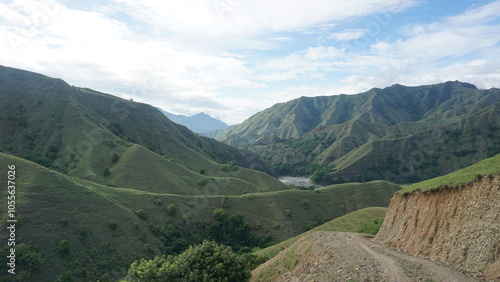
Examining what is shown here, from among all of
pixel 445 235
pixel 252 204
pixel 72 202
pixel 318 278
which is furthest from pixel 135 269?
pixel 252 204

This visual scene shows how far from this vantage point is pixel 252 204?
84.6 meters

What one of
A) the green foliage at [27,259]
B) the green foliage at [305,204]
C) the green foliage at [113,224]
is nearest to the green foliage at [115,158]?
the green foliage at [113,224]

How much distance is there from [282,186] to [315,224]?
57.6 metres

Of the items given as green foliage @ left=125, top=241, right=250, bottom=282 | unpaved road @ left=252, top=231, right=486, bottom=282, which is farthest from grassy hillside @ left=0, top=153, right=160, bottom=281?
unpaved road @ left=252, top=231, right=486, bottom=282

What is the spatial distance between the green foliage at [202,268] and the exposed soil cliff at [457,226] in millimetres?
14106

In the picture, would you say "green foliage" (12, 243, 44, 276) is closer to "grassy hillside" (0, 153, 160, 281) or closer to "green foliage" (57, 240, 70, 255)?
"grassy hillside" (0, 153, 160, 281)

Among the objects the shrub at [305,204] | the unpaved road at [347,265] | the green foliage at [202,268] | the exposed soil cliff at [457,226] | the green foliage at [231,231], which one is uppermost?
the exposed soil cliff at [457,226]

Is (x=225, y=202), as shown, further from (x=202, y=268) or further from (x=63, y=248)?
(x=202, y=268)

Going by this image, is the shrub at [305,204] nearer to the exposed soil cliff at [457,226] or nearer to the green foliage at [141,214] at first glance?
the green foliage at [141,214]

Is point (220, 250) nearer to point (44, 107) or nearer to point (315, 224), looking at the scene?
point (315, 224)

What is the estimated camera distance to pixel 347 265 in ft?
65.4

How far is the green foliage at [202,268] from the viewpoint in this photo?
2372cm

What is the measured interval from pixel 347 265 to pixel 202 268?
1147 cm

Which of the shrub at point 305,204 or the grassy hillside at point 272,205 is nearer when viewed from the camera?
the grassy hillside at point 272,205
